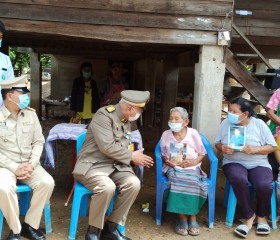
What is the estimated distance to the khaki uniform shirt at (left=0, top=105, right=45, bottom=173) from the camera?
3.49 metres

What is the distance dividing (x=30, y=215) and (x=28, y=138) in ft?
2.39

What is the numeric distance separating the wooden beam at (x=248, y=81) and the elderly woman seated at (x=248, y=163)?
3.73ft

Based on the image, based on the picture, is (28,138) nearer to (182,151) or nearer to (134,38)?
(182,151)

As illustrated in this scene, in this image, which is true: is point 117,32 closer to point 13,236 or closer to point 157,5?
point 157,5

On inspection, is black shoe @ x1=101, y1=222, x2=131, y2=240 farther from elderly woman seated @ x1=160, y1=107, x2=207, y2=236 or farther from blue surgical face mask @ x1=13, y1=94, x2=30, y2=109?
blue surgical face mask @ x1=13, y1=94, x2=30, y2=109

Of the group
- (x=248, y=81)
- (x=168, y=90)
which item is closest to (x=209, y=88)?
(x=248, y=81)

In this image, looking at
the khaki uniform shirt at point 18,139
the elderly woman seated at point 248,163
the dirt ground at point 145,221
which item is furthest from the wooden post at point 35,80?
the elderly woman seated at point 248,163

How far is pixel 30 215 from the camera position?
3.44m

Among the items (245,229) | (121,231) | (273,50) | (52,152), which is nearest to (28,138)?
(52,152)

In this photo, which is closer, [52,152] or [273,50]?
[52,152]

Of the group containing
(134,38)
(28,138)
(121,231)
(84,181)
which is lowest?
(121,231)

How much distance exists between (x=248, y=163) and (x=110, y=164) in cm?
153

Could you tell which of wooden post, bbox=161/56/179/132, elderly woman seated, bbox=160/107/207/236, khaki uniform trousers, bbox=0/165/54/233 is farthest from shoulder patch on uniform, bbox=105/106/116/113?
wooden post, bbox=161/56/179/132

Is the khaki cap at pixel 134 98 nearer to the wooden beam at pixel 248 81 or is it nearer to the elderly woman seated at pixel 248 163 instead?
the elderly woman seated at pixel 248 163
